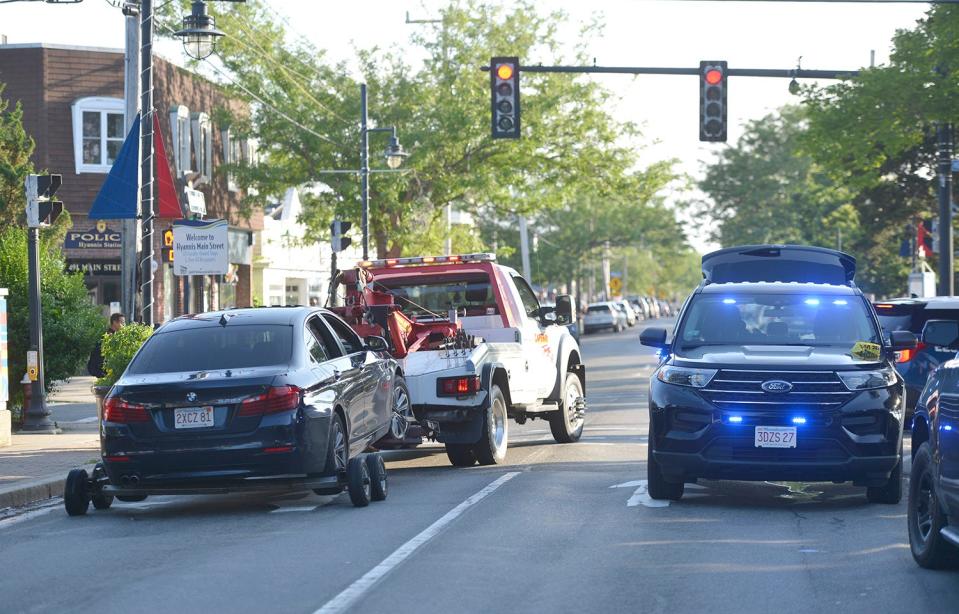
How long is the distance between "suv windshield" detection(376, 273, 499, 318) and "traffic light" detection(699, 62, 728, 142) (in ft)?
27.9

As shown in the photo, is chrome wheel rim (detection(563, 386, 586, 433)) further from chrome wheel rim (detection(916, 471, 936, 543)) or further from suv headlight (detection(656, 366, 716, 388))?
chrome wheel rim (detection(916, 471, 936, 543))

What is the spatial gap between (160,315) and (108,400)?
29075 millimetres

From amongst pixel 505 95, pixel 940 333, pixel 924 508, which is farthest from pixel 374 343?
pixel 505 95

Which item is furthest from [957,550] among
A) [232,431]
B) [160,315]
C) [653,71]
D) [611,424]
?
[160,315]

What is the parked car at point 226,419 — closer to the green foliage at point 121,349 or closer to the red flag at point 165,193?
the green foliage at point 121,349

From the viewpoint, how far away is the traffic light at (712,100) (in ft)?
78.1

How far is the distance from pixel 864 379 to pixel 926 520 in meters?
2.58

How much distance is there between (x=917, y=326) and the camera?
17938mm

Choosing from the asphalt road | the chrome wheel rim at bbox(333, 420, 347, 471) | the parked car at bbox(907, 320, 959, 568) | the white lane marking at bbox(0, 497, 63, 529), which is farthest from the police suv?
the white lane marking at bbox(0, 497, 63, 529)

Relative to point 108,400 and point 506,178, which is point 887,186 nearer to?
point 506,178

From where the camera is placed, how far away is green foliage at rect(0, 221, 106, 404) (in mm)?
20203

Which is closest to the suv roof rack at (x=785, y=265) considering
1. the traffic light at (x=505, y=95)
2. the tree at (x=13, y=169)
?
the traffic light at (x=505, y=95)

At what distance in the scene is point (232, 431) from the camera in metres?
11.3

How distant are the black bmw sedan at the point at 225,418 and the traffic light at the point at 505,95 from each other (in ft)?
40.5
